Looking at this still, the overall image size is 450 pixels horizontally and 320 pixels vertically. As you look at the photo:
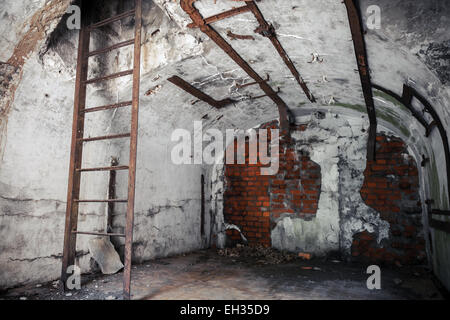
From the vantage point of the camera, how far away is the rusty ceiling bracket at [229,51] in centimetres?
262

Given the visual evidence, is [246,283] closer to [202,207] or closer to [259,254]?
[259,254]

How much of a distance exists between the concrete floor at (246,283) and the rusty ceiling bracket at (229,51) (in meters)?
2.40

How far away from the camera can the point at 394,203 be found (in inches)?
178

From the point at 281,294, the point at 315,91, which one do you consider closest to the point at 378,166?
the point at 315,91

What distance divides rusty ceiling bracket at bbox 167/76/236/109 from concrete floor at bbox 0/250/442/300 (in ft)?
7.88

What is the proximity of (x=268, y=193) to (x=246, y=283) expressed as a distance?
2.38 metres

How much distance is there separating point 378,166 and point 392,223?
0.89 metres

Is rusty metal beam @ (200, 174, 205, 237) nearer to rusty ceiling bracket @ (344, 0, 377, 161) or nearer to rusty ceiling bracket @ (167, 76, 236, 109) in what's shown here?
rusty ceiling bracket @ (167, 76, 236, 109)

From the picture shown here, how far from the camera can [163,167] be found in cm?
474

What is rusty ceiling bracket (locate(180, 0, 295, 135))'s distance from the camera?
2.62m

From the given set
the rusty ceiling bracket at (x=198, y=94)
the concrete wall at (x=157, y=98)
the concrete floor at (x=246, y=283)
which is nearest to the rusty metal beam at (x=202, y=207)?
the concrete wall at (x=157, y=98)

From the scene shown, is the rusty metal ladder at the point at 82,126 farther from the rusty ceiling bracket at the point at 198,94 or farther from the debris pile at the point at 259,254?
the debris pile at the point at 259,254

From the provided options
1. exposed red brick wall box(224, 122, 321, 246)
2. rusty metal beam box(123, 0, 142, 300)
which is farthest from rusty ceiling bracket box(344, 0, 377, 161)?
rusty metal beam box(123, 0, 142, 300)

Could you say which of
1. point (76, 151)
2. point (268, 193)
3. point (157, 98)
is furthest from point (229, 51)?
point (268, 193)
